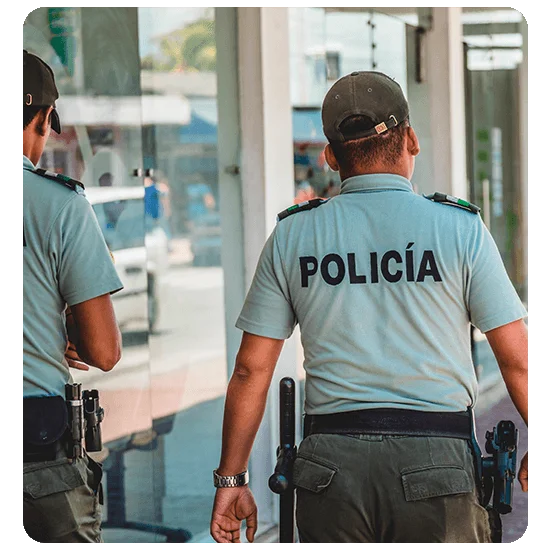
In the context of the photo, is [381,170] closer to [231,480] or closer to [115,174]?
[231,480]

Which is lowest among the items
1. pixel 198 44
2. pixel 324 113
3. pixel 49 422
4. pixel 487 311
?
pixel 49 422

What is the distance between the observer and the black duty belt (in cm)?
262

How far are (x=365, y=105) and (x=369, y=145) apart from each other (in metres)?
0.10

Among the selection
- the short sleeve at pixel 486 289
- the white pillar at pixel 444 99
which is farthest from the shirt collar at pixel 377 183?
the white pillar at pixel 444 99

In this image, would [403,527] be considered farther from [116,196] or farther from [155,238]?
[155,238]

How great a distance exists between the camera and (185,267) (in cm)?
563

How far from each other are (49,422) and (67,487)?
0.18 meters

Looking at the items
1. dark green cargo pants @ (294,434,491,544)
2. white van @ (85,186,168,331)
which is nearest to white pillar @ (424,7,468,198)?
white van @ (85,186,168,331)

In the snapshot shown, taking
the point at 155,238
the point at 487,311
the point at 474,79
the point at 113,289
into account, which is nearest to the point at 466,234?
the point at 487,311

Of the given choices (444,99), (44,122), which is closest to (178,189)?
(444,99)

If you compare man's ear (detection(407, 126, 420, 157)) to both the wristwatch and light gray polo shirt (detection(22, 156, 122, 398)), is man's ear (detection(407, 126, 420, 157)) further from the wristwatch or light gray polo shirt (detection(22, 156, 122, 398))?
the wristwatch

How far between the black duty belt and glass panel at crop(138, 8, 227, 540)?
267cm

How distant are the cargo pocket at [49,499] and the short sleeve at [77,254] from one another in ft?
1.43
